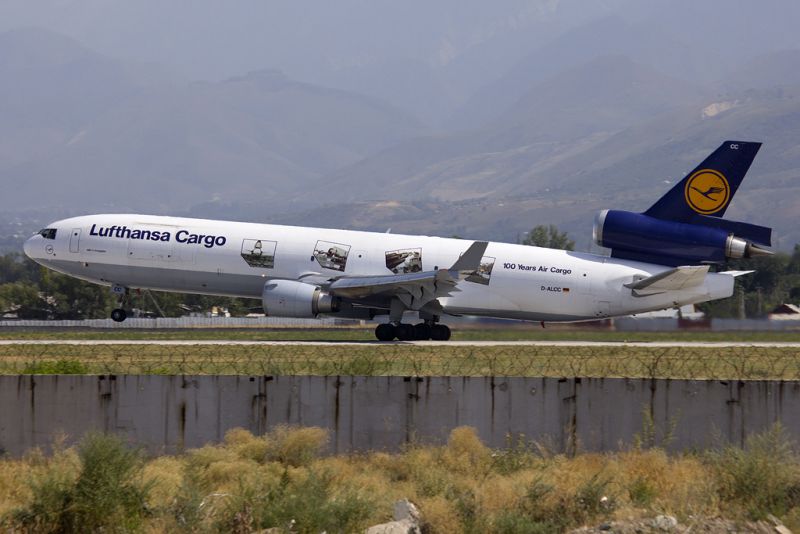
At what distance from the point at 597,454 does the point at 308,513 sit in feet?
26.8

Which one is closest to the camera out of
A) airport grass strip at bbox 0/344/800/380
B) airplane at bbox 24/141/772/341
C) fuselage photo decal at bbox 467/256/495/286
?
airport grass strip at bbox 0/344/800/380

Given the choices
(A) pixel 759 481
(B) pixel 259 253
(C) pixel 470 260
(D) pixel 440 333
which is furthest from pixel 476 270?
(A) pixel 759 481

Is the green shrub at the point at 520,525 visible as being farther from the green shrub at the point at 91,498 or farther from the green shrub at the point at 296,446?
the green shrub at the point at 91,498

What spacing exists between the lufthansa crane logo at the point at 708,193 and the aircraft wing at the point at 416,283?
8621mm

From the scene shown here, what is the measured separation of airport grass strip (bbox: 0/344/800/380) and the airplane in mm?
4624

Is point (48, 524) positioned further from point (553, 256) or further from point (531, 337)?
point (553, 256)

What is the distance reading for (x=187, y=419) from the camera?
96.5ft

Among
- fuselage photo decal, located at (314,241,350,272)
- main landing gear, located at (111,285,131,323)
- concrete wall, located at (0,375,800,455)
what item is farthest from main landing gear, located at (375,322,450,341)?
concrete wall, located at (0,375,800,455)

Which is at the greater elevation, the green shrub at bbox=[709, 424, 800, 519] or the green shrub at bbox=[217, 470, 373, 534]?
the green shrub at bbox=[709, 424, 800, 519]

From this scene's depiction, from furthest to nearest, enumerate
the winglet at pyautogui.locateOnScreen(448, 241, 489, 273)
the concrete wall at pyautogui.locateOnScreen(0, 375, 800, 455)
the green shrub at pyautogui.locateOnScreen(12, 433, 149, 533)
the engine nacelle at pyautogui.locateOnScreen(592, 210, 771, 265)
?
1. the engine nacelle at pyautogui.locateOnScreen(592, 210, 771, 265)
2. the winglet at pyautogui.locateOnScreen(448, 241, 489, 273)
3. the concrete wall at pyautogui.locateOnScreen(0, 375, 800, 455)
4. the green shrub at pyautogui.locateOnScreen(12, 433, 149, 533)

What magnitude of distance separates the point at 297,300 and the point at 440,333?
608 centimetres

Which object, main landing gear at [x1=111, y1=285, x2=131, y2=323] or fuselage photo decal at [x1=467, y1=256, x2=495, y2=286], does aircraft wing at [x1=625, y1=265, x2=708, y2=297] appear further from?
main landing gear at [x1=111, y1=285, x2=131, y2=323]

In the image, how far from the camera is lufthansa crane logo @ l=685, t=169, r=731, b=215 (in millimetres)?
50250

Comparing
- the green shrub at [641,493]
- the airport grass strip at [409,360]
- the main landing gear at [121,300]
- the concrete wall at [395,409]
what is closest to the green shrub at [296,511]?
the concrete wall at [395,409]
